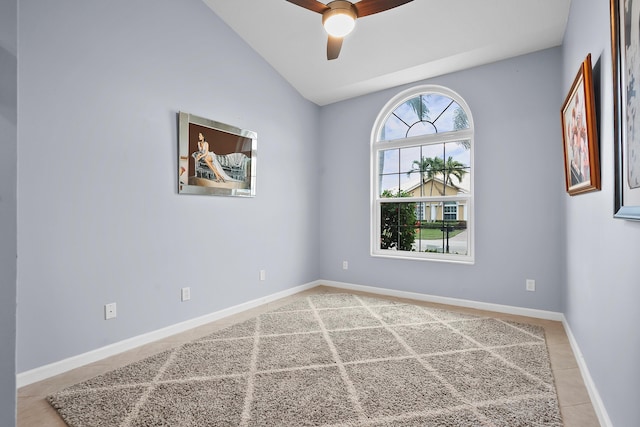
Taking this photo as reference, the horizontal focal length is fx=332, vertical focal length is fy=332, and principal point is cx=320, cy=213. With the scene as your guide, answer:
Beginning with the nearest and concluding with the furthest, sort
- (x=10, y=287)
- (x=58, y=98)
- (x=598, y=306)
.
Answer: (x=10, y=287), (x=598, y=306), (x=58, y=98)

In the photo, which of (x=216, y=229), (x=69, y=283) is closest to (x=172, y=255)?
(x=216, y=229)

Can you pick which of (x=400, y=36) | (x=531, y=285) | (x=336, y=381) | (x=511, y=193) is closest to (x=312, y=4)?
(x=400, y=36)

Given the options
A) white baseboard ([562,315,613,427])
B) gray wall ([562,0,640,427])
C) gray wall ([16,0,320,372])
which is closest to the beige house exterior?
gray wall ([562,0,640,427])

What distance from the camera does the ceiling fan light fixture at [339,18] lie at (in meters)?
2.02

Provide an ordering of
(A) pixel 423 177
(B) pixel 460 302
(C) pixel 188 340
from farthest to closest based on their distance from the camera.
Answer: (A) pixel 423 177, (B) pixel 460 302, (C) pixel 188 340

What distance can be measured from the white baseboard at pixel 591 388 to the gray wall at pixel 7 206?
7.60ft

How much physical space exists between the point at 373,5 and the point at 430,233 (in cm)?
262

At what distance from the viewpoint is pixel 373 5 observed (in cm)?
205

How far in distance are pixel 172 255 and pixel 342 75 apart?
8.76 feet

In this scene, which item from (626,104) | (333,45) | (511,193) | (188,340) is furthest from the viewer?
(511,193)

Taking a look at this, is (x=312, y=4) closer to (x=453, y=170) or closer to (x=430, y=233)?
(x=453, y=170)

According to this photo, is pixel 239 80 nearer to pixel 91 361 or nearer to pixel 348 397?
pixel 91 361

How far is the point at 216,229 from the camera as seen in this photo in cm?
326

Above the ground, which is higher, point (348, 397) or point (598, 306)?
point (598, 306)
